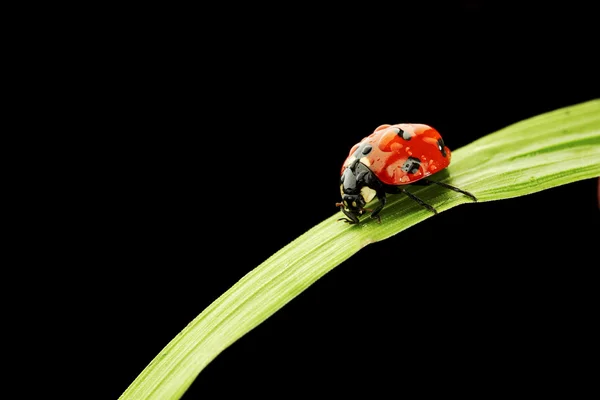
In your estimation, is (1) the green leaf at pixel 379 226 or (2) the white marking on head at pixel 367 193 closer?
(1) the green leaf at pixel 379 226

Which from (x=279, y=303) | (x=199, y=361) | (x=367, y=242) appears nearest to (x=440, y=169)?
(x=367, y=242)

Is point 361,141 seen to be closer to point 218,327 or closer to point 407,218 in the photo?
point 407,218

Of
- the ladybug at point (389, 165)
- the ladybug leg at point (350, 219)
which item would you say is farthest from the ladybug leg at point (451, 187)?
the ladybug leg at point (350, 219)

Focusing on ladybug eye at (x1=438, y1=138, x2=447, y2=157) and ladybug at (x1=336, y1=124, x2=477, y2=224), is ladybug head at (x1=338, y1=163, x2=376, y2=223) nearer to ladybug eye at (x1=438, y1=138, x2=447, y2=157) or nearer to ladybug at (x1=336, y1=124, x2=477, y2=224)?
ladybug at (x1=336, y1=124, x2=477, y2=224)

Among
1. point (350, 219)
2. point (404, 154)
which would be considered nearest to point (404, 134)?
point (404, 154)

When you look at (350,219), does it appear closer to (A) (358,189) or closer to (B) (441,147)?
(A) (358,189)

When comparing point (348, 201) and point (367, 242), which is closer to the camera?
point (367, 242)

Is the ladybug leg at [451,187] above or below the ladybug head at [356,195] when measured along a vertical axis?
below

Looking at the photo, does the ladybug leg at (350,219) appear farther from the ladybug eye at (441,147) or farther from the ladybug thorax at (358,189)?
the ladybug eye at (441,147)

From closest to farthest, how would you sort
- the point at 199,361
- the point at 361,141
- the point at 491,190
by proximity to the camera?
the point at 199,361, the point at 491,190, the point at 361,141
